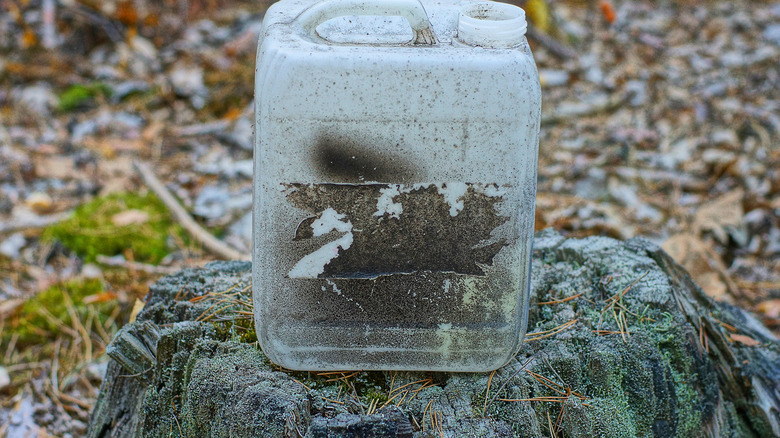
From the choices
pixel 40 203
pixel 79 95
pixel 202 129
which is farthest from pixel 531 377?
pixel 79 95

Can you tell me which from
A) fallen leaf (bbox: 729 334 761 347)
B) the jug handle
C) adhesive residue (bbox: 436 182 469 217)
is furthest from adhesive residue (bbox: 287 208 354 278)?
fallen leaf (bbox: 729 334 761 347)

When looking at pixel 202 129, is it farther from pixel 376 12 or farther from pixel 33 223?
pixel 376 12

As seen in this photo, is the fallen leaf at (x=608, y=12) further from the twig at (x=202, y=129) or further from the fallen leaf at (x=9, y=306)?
the fallen leaf at (x=9, y=306)

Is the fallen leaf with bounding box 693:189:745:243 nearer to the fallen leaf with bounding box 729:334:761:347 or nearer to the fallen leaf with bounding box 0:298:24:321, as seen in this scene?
the fallen leaf with bounding box 729:334:761:347

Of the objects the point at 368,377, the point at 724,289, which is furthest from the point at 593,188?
the point at 368,377

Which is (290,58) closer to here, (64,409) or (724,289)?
(64,409)

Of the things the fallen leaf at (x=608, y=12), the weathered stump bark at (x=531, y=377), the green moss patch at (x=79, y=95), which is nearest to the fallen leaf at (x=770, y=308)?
the weathered stump bark at (x=531, y=377)
